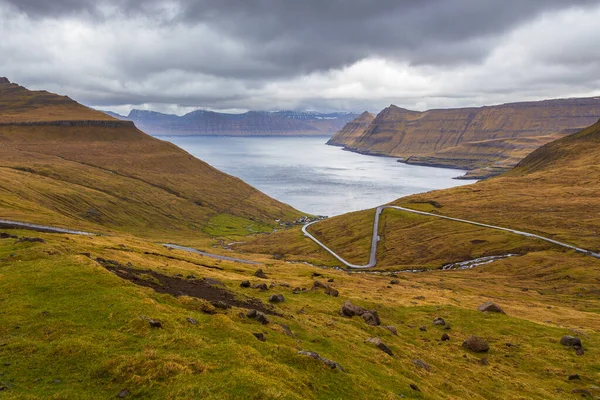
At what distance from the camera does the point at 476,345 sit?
50438 mm

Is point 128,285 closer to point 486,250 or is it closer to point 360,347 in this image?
point 360,347

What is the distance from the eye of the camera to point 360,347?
39812 millimetres

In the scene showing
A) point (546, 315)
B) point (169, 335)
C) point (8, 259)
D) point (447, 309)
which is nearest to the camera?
point (169, 335)

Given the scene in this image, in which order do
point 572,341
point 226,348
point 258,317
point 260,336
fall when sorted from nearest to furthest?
1. point 226,348
2. point 260,336
3. point 258,317
4. point 572,341

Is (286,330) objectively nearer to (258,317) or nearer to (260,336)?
(258,317)

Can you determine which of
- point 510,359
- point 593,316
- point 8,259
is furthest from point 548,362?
point 8,259

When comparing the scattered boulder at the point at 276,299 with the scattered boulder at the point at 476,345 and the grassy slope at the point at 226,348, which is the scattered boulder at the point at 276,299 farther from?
the scattered boulder at the point at 476,345

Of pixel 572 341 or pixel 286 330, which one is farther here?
pixel 572 341

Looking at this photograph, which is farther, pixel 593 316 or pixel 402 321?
pixel 593 316

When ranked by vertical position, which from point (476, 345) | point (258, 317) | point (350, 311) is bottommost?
point (476, 345)

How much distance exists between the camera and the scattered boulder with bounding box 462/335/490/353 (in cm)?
5038

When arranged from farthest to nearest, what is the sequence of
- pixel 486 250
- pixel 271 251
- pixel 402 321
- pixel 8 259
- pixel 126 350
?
pixel 271 251 → pixel 486 250 → pixel 402 321 → pixel 8 259 → pixel 126 350

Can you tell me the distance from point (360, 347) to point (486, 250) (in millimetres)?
139154

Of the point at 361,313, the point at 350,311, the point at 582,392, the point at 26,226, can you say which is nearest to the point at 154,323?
the point at 350,311
